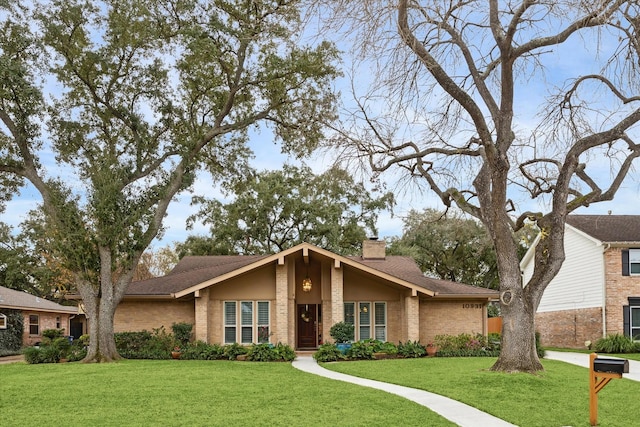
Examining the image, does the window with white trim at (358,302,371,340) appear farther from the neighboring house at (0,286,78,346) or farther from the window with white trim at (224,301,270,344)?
the neighboring house at (0,286,78,346)

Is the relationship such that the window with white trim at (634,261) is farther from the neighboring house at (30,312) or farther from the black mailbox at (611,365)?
the neighboring house at (30,312)

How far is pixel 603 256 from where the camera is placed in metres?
27.3

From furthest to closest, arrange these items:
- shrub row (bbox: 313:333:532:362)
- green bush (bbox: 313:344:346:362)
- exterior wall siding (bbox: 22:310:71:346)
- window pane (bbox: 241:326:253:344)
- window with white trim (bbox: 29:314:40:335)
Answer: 1. window with white trim (bbox: 29:314:40:335)
2. exterior wall siding (bbox: 22:310:71:346)
3. window pane (bbox: 241:326:253:344)
4. shrub row (bbox: 313:333:532:362)
5. green bush (bbox: 313:344:346:362)

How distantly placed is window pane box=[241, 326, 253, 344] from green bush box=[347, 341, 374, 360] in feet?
14.6

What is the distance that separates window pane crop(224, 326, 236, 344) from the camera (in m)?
24.2

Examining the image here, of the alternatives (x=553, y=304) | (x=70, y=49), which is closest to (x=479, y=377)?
(x=70, y=49)

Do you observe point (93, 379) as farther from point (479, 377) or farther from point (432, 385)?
point (479, 377)

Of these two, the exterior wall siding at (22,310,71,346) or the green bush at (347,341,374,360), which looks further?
the exterior wall siding at (22,310,71,346)

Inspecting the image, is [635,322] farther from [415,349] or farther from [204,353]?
[204,353]

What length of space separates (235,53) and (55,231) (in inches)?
339

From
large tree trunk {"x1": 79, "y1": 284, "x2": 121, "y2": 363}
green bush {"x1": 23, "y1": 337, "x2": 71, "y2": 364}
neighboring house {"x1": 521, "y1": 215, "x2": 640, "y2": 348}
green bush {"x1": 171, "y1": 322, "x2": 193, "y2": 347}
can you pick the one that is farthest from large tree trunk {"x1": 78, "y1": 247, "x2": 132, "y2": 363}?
neighboring house {"x1": 521, "y1": 215, "x2": 640, "y2": 348}

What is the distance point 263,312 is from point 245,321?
2.37 feet

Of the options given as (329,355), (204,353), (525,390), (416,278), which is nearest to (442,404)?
(525,390)

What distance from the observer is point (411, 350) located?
22.2 metres
